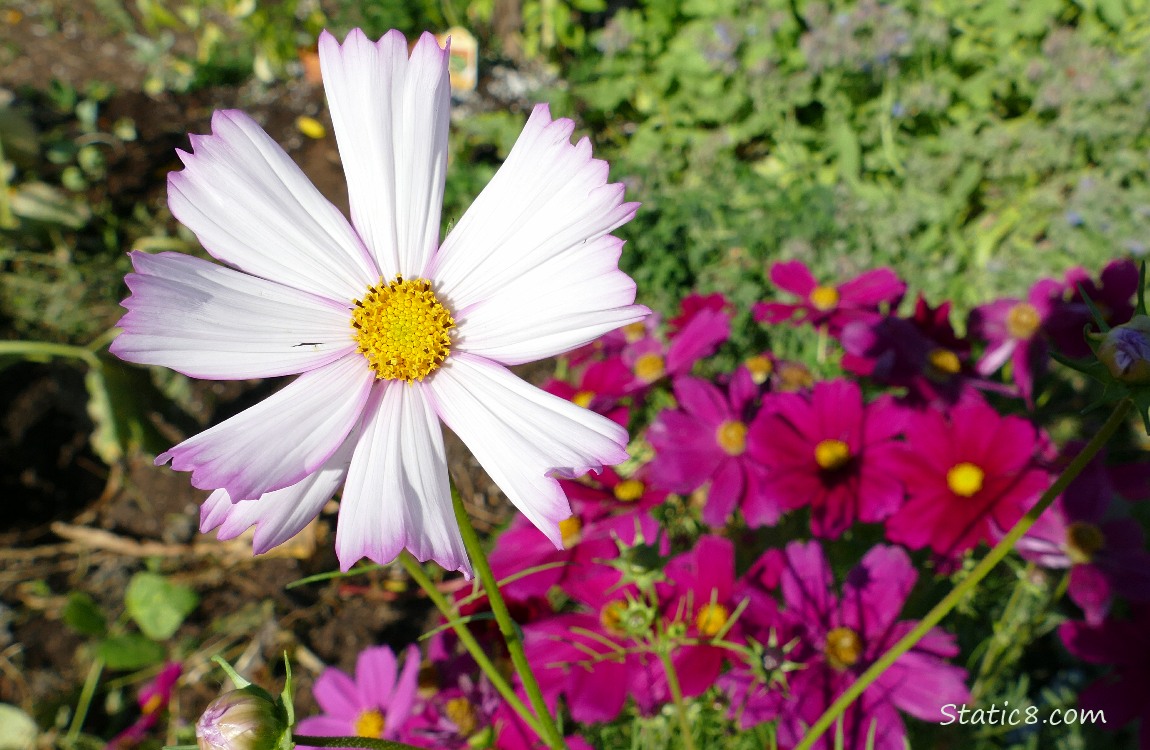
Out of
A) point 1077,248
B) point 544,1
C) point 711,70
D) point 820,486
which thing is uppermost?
point 544,1

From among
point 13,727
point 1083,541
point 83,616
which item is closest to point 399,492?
point 1083,541

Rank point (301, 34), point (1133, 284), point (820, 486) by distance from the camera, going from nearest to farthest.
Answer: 1. point (820, 486)
2. point (1133, 284)
3. point (301, 34)

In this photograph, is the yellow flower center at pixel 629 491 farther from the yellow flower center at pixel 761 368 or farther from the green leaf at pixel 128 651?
the green leaf at pixel 128 651

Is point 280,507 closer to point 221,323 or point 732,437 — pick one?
point 221,323

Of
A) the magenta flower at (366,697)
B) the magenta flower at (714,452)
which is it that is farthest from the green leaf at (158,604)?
the magenta flower at (714,452)

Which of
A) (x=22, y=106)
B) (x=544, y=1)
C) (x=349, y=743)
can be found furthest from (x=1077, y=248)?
(x=22, y=106)

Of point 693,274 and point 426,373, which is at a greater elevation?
point 426,373

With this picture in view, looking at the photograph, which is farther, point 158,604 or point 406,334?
point 158,604

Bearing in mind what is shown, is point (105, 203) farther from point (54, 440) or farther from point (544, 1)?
point (544, 1)

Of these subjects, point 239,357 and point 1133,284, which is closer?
point 239,357
